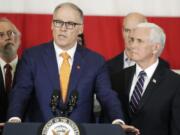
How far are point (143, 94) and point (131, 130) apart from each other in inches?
25.1

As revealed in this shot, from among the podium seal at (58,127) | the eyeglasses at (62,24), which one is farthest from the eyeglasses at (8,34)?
the podium seal at (58,127)

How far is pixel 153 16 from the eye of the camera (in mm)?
4105

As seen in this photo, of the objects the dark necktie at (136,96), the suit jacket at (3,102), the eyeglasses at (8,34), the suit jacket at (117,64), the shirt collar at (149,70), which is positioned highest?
the eyeglasses at (8,34)

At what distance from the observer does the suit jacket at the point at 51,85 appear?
2518 mm

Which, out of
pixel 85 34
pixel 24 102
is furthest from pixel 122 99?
pixel 85 34

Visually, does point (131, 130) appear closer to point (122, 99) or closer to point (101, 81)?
point (101, 81)

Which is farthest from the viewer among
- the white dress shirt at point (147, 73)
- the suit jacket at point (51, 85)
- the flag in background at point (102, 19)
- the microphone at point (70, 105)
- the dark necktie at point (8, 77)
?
the flag in background at point (102, 19)

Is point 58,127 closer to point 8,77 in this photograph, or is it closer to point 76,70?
point 76,70

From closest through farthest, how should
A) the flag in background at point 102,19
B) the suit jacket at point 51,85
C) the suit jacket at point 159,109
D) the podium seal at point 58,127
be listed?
1. the podium seal at point 58,127
2. the suit jacket at point 51,85
3. the suit jacket at point 159,109
4. the flag in background at point 102,19

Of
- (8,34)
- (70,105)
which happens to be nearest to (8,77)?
(8,34)

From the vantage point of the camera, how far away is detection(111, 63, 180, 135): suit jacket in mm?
2740

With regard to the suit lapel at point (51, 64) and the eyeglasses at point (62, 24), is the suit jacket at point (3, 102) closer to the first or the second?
the suit lapel at point (51, 64)

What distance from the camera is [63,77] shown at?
8.54ft

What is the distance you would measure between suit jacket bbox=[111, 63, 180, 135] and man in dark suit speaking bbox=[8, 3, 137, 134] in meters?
0.28
